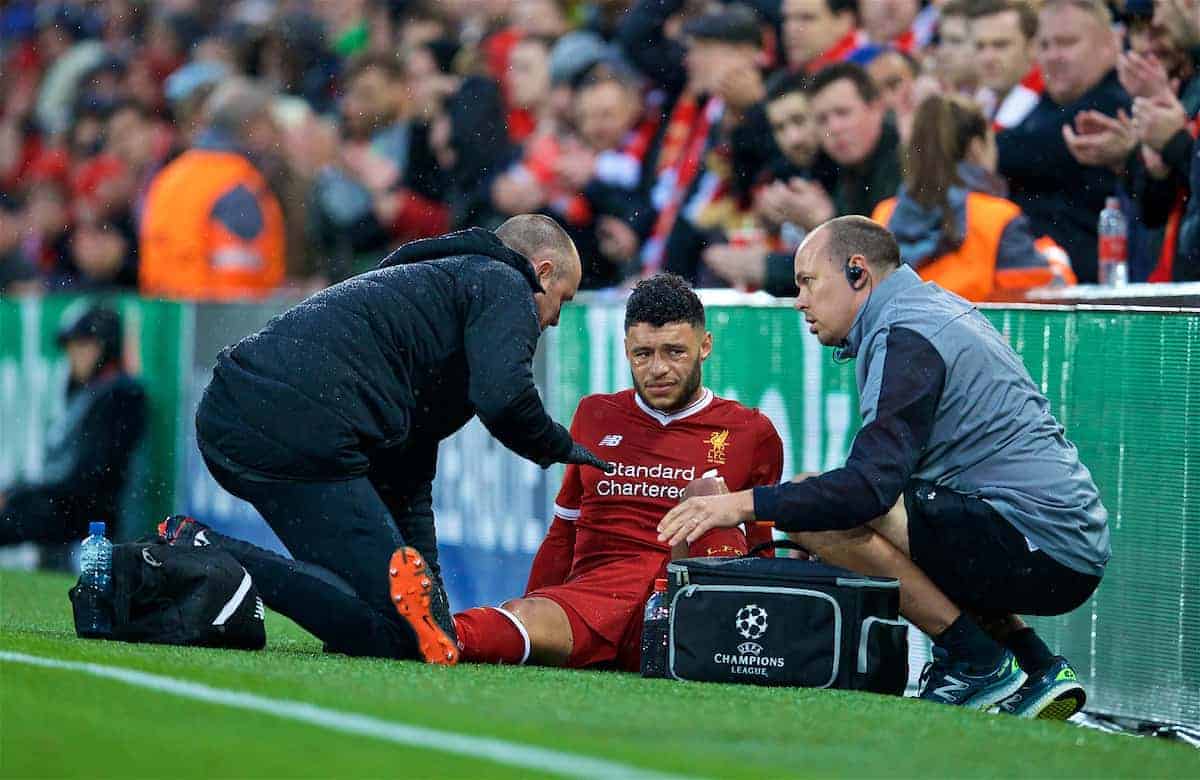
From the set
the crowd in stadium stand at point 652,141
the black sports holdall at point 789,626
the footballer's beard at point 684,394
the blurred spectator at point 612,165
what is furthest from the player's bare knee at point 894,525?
the blurred spectator at point 612,165

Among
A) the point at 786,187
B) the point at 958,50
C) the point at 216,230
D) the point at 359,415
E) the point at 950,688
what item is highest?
the point at 958,50

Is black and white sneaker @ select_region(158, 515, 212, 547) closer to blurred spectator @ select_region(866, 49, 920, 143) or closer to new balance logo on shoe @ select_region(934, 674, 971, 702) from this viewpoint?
new balance logo on shoe @ select_region(934, 674, 971, 702)

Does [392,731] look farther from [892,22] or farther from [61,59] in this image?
[61,59]

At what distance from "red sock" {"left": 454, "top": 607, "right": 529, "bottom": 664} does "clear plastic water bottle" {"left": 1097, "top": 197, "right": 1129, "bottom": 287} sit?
3135 millimetres

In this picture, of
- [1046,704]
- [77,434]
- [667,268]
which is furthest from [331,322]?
[77,434]

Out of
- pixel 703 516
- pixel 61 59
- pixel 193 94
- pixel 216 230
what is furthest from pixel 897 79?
pixel 61 59

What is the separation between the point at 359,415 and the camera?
6.89m

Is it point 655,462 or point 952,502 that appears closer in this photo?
point 952,502

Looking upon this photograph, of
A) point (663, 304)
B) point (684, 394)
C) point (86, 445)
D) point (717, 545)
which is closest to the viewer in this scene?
point (717, 545)

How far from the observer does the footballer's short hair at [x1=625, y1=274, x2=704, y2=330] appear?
7.48m

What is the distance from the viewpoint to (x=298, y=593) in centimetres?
692

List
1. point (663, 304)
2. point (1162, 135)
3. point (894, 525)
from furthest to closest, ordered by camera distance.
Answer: point (1162, 135) → point (663, 304) → point (894, 525)

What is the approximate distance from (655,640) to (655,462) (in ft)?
3.13

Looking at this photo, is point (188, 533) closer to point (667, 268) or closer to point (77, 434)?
point (667, 268)
